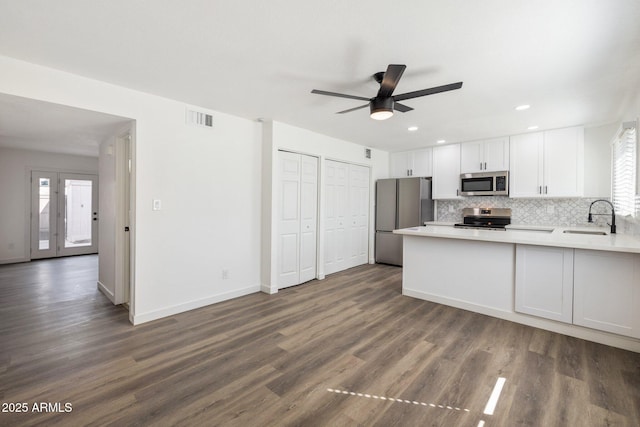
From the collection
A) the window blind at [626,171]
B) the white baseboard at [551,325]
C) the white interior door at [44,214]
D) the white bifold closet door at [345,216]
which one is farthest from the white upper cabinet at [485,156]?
the white interior door at [44,214]

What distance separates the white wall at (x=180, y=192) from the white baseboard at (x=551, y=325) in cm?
270

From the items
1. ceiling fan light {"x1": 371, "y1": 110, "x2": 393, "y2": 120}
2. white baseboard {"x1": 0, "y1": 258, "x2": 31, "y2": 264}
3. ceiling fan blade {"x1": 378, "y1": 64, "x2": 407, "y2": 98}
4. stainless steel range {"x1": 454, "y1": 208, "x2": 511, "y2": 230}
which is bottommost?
white baseboard {"x1": 0, "y1": 258, "x2": 31, "y2": 264}

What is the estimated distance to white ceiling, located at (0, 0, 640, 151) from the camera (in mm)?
1748

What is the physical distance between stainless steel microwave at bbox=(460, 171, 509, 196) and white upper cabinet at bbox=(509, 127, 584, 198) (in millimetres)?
116

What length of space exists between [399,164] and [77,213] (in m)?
7.88

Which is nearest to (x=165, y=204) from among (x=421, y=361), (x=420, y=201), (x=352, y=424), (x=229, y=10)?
(x=229, y=10)

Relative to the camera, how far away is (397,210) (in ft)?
18.9

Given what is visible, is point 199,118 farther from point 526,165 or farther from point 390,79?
point 526,165

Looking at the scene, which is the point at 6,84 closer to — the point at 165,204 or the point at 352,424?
the point at 165,204

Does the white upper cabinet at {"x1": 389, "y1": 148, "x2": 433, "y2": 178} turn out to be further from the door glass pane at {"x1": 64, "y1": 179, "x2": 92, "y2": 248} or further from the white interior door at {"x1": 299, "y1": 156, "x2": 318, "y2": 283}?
the door glass pane at {"x1": 64, "y1": 179, "x2": 92, "y2": 248}

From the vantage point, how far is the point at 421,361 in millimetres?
2318

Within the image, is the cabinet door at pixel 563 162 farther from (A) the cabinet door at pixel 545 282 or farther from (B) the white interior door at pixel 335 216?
(B) the white interior door at pixel 335 216

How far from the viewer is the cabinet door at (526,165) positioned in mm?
4535

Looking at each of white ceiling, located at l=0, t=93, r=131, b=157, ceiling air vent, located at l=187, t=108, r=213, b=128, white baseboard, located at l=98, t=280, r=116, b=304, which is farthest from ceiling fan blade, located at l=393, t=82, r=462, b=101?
white baseboard, located at l=98, t=280, r=116, b=304
